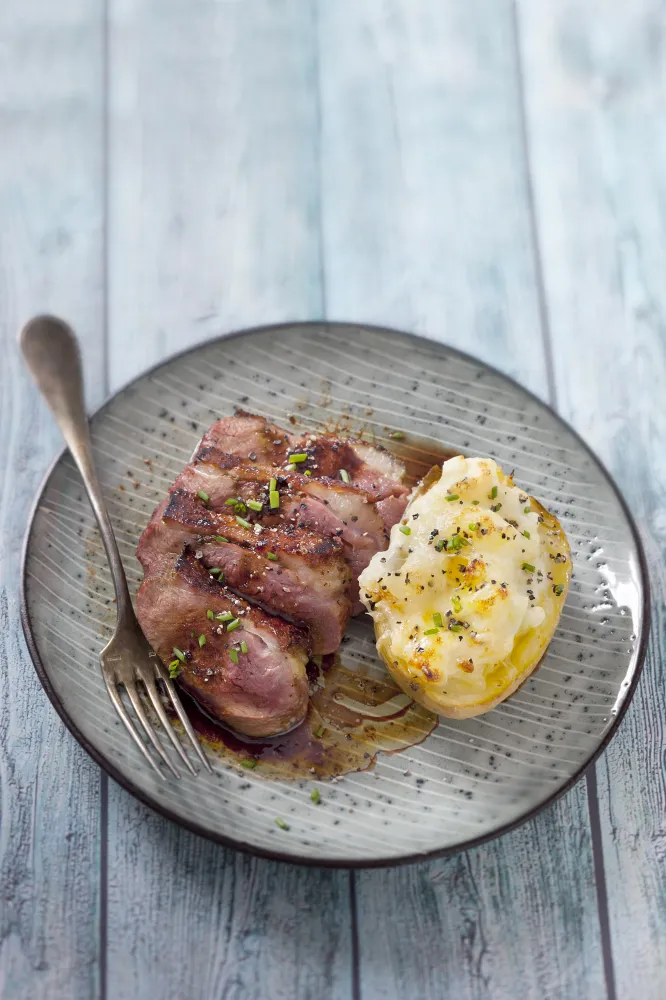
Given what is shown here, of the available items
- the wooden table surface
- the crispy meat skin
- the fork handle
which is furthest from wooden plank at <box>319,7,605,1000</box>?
the fork handle

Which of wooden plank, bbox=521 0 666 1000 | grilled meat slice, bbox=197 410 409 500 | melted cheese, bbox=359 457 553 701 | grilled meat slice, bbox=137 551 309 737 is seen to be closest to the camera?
melted cheese, bbox=359 457 553 701

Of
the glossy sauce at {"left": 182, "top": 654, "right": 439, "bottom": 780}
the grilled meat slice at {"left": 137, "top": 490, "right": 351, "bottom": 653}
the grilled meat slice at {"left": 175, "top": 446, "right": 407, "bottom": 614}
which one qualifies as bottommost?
the glossy sauce at {"left": 182, "top": 654, "right": 439, "bottom": 780}

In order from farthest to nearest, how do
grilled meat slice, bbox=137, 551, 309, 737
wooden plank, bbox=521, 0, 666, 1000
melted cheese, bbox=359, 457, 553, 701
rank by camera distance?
wooden plank, bbox=521, 0, 666, 1000
grilled meat slice, bbox=137, 551, 309, 737
melted cheese, bbox=359, 457, 553, 701

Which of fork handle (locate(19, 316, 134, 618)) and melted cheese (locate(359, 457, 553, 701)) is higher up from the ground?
fork handle (locate(19, 316, 134, 618))

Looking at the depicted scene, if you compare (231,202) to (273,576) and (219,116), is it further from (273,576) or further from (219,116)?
(273,576)

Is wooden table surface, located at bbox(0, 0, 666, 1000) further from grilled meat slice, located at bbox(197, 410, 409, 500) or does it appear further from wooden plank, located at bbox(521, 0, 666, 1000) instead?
grilled meat slice, located at bbox(197, 410, 409, 500)

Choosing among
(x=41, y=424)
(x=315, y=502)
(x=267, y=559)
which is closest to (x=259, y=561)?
(x=267, y=559)

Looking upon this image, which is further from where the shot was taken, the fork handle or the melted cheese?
the fork handle
